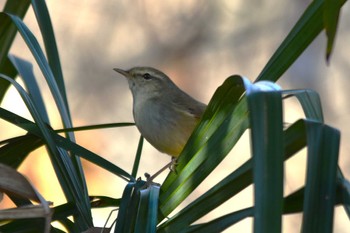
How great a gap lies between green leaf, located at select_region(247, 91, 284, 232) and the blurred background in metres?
3.99

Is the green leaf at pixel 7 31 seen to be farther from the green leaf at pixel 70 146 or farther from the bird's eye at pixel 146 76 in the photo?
the bird's eye at pixel 146 76

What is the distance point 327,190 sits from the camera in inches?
51.7

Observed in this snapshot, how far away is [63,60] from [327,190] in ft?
15.2

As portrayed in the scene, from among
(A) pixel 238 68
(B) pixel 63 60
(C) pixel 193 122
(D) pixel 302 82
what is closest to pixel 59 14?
(B) pixel 63 60

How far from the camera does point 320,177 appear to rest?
4.32ft

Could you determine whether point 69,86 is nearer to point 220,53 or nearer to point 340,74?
point 220,53

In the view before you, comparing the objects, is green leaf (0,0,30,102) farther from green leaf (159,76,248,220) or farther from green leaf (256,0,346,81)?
A: green leaf (256,0,346,81)

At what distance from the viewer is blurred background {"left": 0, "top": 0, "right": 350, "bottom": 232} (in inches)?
215

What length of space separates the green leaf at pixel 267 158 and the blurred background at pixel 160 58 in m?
3.99

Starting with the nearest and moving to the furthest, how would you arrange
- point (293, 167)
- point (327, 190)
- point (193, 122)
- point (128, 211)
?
point (327, 190) < point (128, 211) < point (193, 122) < point (293, 167)

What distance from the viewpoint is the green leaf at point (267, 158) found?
1212 millimetres

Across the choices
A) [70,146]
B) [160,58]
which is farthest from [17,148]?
[160,58]

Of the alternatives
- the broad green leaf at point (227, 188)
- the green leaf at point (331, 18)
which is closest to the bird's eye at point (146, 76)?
the broad green leaf at point (227, 188)

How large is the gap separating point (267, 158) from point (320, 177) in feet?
0.38
